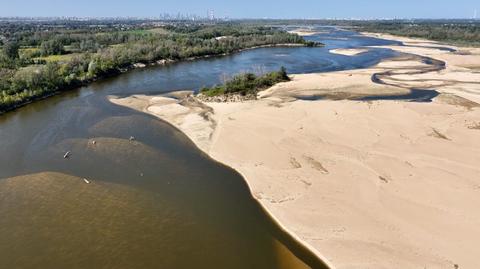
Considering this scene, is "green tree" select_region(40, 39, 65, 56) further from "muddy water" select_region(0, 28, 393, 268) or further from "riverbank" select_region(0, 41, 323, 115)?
"muddy water" select_region(0, 28, 393, 268)

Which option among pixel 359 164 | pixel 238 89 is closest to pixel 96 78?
pixel 238 89

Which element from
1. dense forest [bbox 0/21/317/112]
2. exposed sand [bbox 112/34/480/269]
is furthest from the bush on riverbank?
dense forest [bbox 0/21/317/112]

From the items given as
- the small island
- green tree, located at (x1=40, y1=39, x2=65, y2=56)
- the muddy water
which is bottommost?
the muddy water

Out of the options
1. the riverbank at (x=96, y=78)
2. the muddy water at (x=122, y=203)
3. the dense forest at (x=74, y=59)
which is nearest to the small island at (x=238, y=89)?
the muddy water at (x=122, y=203)

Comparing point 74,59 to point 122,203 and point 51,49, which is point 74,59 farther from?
point 122,203

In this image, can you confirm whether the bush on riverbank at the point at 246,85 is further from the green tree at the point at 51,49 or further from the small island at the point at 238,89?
the green tree at the point at 51,49

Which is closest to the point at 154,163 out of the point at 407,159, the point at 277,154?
the point at 277,154

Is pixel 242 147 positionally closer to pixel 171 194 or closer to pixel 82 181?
pixel 171 194

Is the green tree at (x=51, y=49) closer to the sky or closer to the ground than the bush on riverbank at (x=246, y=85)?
closer to the sky
